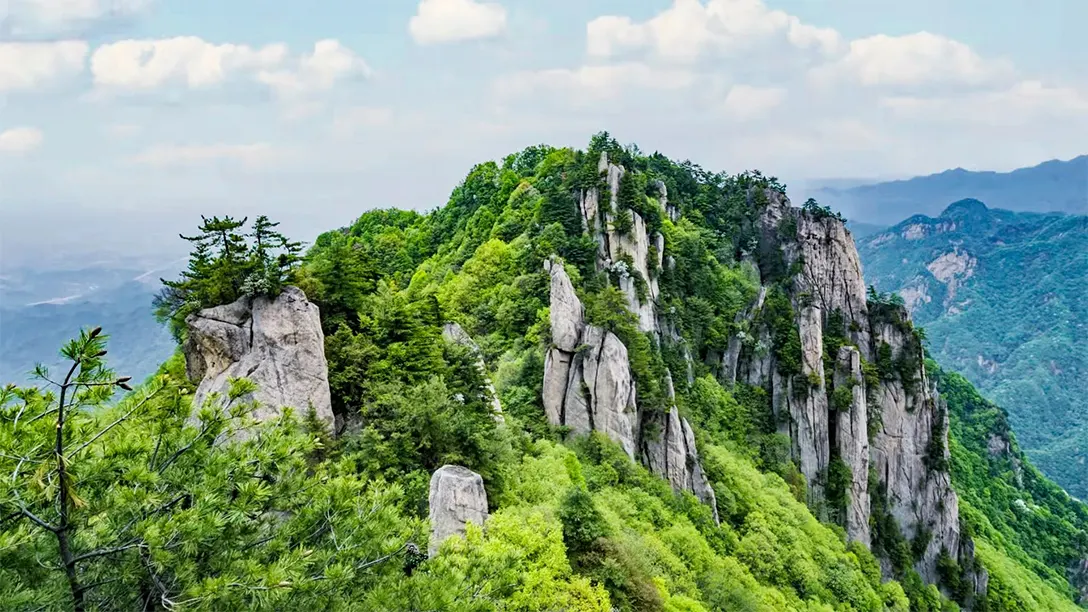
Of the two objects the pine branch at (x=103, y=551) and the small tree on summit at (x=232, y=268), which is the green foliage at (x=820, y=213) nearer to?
the small tree on summit at (x=232, y=268)

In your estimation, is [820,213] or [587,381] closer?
[587,381]

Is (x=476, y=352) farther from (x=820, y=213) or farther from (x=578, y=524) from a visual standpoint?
(x=820, y=213)

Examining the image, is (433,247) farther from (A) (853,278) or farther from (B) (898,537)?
(B) (898,537)

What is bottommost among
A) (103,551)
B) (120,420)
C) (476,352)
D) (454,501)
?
(454,501)

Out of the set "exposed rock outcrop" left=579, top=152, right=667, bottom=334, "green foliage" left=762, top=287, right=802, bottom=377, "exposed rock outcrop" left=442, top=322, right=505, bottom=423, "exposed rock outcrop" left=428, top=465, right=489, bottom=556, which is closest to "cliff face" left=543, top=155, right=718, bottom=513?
"exposed rock outcrop" left=579, top=152, right=667, bottom=334

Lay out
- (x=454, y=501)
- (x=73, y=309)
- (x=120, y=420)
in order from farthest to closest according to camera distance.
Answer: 1. (x=73, y=309)
2. (x=454, y=501)
3. (x=120, y=420)

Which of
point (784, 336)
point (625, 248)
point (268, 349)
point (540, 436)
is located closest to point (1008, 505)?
point (784, 336)

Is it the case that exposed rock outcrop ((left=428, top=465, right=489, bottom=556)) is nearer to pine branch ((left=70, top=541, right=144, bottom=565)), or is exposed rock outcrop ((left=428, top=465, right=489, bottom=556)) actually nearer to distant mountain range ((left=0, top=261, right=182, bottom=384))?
pine branch ((left=70, top=541, right=144, bottom=565))

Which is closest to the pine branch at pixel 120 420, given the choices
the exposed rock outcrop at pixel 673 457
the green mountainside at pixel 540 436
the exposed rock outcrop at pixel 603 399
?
the green mountainside at pixel 540 436
